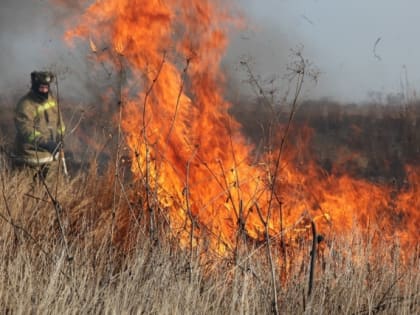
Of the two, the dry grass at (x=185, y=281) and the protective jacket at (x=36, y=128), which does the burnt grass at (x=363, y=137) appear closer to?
the protective jacket at (x=36, y=128)

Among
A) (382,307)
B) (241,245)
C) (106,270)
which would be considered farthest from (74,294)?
(382,307)

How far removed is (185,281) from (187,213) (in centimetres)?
61

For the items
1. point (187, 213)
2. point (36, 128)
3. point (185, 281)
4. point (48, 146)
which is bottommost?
point (185, 281)

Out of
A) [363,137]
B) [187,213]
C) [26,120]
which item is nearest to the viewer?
[187,213]

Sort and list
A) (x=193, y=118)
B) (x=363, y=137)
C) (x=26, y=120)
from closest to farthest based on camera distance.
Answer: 1. (x=193, y=118)
2. (x=26, y=120)
3. (x=363, y=137)

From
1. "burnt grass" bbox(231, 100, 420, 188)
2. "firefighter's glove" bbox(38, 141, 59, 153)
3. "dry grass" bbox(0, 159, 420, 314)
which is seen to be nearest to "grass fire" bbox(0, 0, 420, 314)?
"dry grass" bbox(0, 159, 420, 314)

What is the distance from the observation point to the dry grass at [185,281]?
141 inches

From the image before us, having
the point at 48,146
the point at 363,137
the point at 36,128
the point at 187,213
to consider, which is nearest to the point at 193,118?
the point at 187,213

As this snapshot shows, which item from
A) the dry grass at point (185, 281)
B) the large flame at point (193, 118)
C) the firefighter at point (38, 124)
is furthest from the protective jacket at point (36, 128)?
the dry grass at point (185, 281)

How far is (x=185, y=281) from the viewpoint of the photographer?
3.83 metres

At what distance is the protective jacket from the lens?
7.57m

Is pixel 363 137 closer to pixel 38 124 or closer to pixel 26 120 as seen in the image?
pixel 38 124

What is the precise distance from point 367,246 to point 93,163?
10.3 feet

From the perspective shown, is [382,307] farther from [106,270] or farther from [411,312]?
[106,270]
